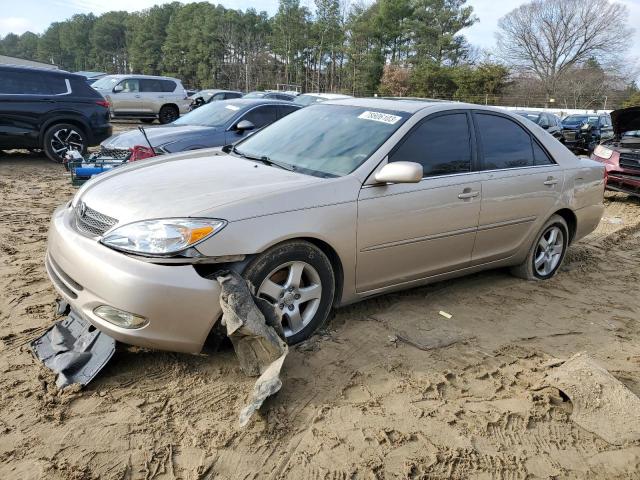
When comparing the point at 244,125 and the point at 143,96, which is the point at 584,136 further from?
the point at 143,96

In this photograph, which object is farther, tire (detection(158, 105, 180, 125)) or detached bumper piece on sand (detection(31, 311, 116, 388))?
tire (detection(158, 105, 180, 125))

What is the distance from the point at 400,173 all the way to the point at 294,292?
1.02 meters

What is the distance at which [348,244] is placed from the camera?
3496 millimetres

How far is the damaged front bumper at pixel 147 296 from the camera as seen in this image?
110 inches

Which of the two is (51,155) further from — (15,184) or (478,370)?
(478,370)

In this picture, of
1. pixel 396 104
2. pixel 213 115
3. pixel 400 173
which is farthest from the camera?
pixel 213 115

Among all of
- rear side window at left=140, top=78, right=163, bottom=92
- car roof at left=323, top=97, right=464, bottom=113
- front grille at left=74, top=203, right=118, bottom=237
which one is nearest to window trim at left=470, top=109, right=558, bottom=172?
car roof at left=323, top=97, right=464, bottom=113

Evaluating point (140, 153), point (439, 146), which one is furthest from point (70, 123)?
point (439, 146)

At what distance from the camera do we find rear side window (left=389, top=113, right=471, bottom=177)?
3922mm

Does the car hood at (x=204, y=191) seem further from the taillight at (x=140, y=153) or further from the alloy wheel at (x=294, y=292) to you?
the taillight at (x=140, y=153)

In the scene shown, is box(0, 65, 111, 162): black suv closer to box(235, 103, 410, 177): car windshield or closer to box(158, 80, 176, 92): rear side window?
box(235, 103, 410, 177): car windshield

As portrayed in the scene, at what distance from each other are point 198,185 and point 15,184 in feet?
21.2

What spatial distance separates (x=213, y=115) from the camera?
8406mm

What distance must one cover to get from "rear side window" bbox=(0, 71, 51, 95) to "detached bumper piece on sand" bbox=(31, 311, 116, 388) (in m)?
8.02
